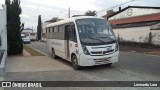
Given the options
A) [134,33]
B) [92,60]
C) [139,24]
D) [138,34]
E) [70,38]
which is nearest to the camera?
[92,60]

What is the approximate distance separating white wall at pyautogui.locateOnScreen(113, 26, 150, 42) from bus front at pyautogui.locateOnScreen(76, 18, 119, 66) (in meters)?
21.2

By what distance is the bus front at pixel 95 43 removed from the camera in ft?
39.1

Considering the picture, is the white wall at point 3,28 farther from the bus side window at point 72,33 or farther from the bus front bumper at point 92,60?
the bus front bumper at point 92,60

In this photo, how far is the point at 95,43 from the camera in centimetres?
1203

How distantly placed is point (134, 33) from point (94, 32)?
24535 mm

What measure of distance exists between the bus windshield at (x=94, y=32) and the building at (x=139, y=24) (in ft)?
61.0

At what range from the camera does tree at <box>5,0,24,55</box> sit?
2052cm

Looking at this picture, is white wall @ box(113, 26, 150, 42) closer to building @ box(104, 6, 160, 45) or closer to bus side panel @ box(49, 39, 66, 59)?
building @ box(104, 6, 160, 45)

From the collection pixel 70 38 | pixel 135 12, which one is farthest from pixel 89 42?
pixel 135 12

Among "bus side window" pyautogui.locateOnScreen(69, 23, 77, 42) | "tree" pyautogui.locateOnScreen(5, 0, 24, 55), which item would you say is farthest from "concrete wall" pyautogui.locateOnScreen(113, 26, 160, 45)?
"bus side window" pyautogui.locateOnScreen(69, 23, 77, 42)

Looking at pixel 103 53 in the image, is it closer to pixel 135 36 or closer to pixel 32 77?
pixel 32 77

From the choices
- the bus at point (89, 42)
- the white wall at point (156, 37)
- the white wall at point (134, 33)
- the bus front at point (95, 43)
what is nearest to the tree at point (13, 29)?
the bus at point (89, 42)

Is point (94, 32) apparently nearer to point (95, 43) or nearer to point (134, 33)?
point (95, 43)

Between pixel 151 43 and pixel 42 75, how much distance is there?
22613 mm
